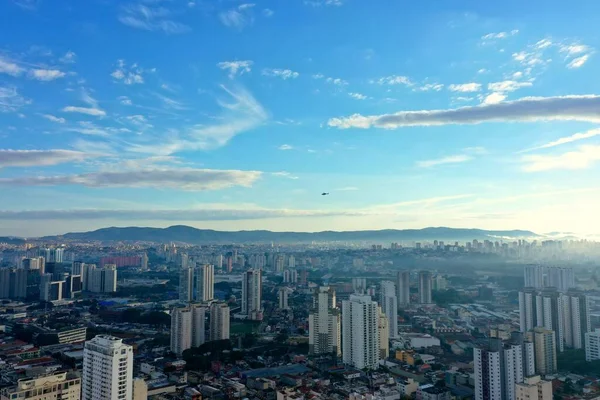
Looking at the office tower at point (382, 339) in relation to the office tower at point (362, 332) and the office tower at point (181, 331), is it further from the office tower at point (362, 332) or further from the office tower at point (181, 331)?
the office tower at point (181, 331)

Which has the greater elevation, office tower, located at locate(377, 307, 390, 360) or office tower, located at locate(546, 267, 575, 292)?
office tower, located at locate(546, 267, 575, 292)

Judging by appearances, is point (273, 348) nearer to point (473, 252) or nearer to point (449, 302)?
point (449, 302)

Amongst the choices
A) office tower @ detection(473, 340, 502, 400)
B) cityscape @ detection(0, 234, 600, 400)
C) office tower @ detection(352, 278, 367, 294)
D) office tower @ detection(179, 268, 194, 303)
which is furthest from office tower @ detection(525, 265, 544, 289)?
office tower @ detection(179, 268, 194, 303)

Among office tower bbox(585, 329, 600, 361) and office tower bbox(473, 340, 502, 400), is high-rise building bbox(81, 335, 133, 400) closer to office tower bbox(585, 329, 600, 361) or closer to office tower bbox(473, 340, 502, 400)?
office tower bbox(473, 340, 502, 400)

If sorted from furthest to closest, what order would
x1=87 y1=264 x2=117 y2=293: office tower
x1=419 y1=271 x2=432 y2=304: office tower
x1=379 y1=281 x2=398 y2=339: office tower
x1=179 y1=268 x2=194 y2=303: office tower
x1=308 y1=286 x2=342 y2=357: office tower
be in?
x1=87 y1=264 x2=117 y2=293: office tower
x1=179 y1=268 x2=194 y2=303: office tower
x1=419 y1=271 x2=432 y2=304: office tower
x1=379 y1=281 x2=398 y2=339: office tower
x1=308 y1=286 x2=342 y2=357: office tower

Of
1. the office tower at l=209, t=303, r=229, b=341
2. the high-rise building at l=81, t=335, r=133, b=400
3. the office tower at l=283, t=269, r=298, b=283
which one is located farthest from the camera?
the office tower at l=283, t=269, r=298, b=283

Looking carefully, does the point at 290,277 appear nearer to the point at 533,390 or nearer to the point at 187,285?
the point at 187,285
